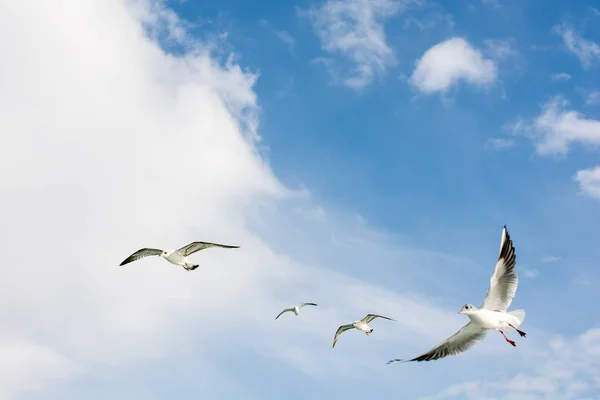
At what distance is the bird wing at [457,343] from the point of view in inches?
1016

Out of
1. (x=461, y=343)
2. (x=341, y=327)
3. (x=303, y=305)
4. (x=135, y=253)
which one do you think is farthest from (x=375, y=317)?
(x=461, y=343)

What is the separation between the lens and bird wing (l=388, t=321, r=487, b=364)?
84.7 feet

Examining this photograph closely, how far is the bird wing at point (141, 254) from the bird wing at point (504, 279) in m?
20.8

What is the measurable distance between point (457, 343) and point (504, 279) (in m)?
3.60

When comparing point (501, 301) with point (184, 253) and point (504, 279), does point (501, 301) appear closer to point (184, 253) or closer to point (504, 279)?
point (504, 279)

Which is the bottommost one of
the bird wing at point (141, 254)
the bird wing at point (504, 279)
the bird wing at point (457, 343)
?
the bird wing at point (457, 343)

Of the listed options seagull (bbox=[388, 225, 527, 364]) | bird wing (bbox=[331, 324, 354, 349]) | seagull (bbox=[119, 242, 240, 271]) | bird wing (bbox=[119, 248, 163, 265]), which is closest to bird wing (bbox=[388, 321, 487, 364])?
seagull (bbox=[388, 225, 527, 364])

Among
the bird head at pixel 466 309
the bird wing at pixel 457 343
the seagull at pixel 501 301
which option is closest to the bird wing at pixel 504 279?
the seagull at pixel 501 301

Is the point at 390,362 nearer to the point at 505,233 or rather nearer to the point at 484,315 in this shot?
the point at 484,315

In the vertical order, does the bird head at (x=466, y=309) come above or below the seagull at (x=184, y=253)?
below

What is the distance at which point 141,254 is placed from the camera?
131 ft

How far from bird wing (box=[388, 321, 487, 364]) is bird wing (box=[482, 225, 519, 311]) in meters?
1.50

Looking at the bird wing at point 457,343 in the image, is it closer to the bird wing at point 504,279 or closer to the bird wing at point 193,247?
the bird wing at point 504,279

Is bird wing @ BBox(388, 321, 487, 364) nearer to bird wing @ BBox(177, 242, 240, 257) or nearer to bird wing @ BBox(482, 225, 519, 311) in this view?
bird wing @ BBox(482, 225, 519, 311)
